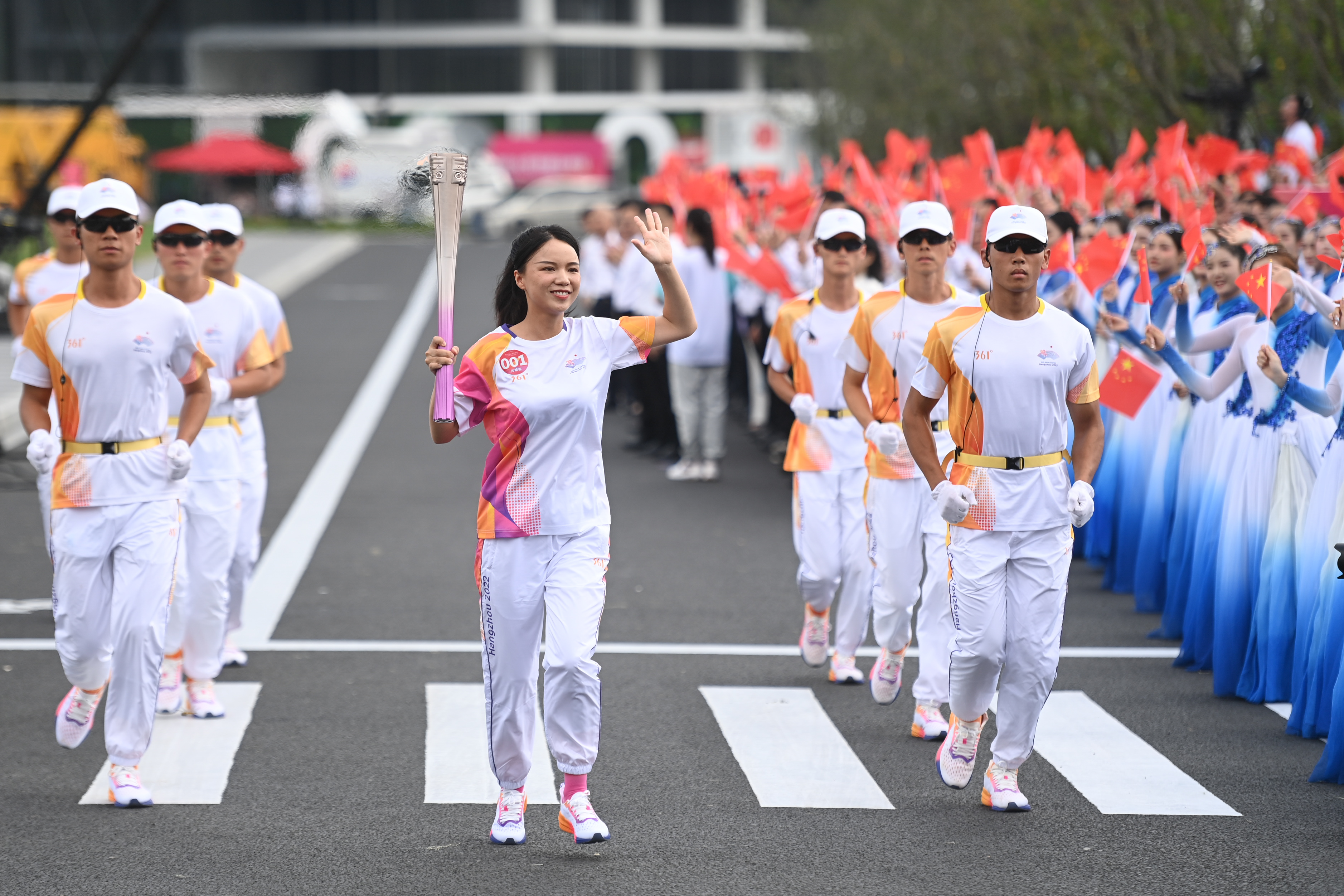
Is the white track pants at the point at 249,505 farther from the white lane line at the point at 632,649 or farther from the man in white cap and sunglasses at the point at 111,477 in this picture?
the man in white cap and sunglasses at the point at 111,477

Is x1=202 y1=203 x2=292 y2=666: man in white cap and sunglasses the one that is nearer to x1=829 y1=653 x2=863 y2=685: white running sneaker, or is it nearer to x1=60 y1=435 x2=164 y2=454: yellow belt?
x1=60 y1=435 x2=164 y2=454: yellow belt

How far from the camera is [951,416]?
6.64 m

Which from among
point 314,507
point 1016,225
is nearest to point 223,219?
point 1016,225

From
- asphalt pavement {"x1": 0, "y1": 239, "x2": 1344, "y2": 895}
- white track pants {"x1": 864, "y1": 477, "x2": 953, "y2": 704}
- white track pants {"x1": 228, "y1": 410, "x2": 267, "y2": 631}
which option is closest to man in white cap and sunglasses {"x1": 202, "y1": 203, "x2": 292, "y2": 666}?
white track pants {"x1": 228, "y1": 410, "x2": 267, "y2": 631}

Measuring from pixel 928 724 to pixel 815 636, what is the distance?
3.54 ft

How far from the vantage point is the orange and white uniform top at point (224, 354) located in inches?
312

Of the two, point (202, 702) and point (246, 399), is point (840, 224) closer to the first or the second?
point (246, 399)

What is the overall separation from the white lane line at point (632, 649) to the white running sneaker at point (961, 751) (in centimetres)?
249

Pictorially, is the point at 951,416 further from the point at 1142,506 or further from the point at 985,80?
the point at 985,80

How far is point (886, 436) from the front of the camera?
7.36m

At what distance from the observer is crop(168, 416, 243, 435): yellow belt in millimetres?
7988

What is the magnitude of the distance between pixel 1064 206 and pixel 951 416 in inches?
307

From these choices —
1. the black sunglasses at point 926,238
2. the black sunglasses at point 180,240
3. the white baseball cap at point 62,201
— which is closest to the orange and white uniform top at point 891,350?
the black sunglasses at point 926,238

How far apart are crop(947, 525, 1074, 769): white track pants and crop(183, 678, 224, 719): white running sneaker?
3296 mm
